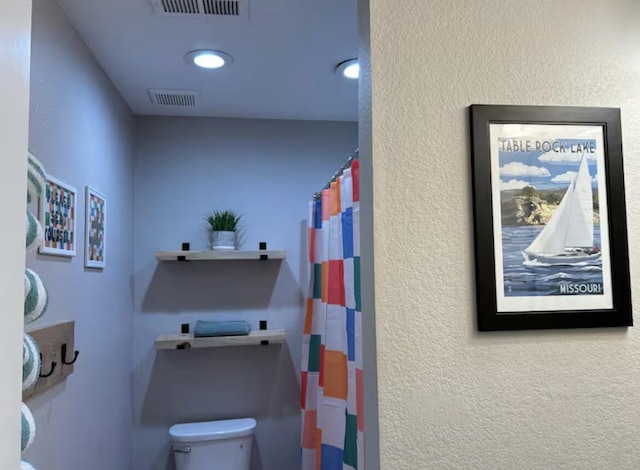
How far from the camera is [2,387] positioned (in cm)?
55

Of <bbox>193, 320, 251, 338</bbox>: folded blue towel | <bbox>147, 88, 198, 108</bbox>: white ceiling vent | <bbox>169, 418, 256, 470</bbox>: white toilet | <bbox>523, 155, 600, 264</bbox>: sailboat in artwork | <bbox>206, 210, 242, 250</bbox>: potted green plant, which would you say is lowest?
<bbox>169, 418, 256, 470</bbox>: white toilet

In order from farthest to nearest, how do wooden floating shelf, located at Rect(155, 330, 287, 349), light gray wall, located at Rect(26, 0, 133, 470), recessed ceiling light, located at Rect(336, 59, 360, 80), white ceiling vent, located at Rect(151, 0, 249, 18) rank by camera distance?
1. wooden floating shelf, located at Rect(155, 330, 287, 349)
2. recessed ceiling light, located at Rect(336, 59, 360, 80)
3. white ceiling vent, located at Rect(151, 0, 249, 18)
4. light gray wall, located at Rect(26, 0, 133, 470)

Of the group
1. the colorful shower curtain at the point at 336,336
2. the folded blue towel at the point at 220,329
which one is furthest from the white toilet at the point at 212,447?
the folded blue towel at the point at 220,329

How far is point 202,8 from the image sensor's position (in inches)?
59.1

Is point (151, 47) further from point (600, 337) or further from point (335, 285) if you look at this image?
point (600, 337)

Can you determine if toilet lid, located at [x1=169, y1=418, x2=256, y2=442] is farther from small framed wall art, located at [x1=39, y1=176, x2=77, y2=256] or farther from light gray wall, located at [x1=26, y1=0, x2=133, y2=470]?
small framed wall art, located at [x1=39, y1=176, x2=77, y2=256]

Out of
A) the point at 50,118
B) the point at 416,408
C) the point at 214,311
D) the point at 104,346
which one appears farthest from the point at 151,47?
the point at 416,408

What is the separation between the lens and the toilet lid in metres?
2.30

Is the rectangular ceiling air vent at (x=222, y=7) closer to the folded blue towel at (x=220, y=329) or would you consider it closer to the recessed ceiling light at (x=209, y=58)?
the recessed ceiling light at (x=209, y=58)

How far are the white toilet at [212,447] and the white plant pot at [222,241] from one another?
0.97 meters

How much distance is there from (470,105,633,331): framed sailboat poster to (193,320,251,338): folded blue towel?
1.63 m

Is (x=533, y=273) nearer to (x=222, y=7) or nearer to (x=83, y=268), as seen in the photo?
(x=222, y=7)

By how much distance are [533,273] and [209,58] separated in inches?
59.5

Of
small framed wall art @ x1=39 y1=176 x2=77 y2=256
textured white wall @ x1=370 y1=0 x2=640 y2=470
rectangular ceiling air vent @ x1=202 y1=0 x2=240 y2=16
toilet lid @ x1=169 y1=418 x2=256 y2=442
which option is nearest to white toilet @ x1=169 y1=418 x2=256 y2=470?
toilet lid @ x1=169 y1=418 x2=256 y2=442
